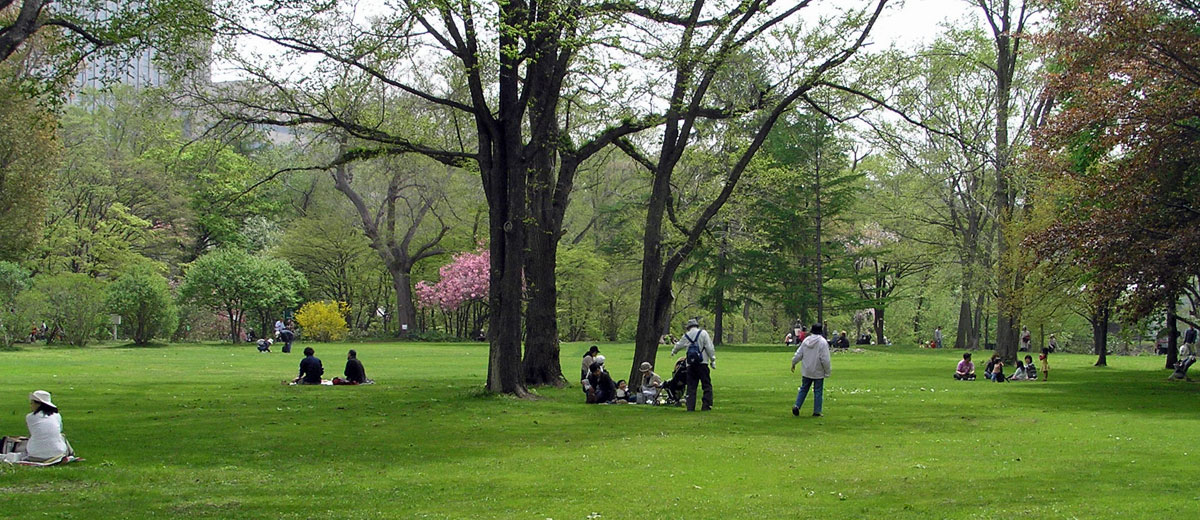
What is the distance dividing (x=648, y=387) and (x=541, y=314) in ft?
14.1

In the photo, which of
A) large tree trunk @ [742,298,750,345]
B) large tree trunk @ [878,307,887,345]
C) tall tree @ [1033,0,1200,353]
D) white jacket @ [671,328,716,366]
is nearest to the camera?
white jacket @ [671,328,716,366]

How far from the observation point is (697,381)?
18.7 m

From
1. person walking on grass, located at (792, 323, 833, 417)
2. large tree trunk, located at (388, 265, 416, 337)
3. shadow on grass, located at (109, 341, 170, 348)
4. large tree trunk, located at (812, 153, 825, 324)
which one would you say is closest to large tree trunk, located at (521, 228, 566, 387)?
person walking on grass, located at (792, 323, 833, 417)

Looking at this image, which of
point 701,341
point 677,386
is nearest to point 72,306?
point 677,386

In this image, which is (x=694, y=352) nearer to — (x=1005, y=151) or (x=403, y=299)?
(x=1005, y=151)

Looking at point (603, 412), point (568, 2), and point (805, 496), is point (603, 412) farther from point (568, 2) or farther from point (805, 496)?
point (805, 496)

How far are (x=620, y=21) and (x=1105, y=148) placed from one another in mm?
11305

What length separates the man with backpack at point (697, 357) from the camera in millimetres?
17922

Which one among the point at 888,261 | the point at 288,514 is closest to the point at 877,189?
the point at 888,261

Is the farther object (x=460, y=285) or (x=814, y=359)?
(x=460, y=285)

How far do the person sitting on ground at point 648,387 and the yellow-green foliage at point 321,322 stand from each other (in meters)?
43.6

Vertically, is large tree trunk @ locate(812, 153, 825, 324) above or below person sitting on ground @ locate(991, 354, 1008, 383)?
above

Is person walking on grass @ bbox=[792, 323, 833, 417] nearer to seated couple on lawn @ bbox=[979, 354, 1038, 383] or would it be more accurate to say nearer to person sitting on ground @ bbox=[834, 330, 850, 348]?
seated couple on lawn @ bbox=[979, 354, 1038, 383]

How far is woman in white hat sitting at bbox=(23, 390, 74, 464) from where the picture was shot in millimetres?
10844
